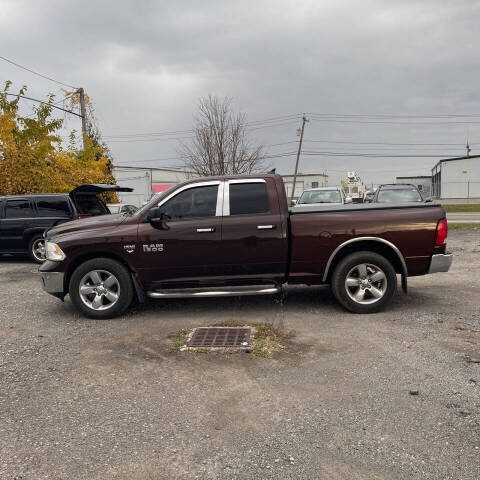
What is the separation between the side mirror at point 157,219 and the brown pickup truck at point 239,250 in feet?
0.05

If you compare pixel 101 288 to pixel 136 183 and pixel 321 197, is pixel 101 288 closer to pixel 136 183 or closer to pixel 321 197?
pixel 321 197

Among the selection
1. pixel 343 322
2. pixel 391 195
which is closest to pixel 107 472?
pixel 343 322

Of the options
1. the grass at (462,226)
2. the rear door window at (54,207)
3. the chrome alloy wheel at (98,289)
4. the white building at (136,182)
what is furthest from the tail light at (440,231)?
the white building at (136,182)

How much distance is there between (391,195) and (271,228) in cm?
1157

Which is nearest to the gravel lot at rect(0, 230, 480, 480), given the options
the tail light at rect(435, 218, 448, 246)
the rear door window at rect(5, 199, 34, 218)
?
the tail light at rect(435, 218, 448, 246)

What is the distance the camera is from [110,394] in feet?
11.8

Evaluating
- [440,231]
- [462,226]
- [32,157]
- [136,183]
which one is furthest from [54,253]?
[136,183]

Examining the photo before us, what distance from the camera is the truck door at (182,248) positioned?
5727 millimetres

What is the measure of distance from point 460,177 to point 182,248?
48.3 m

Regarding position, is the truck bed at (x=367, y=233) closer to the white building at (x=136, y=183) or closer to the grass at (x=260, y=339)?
the grass at (x=260, y=339)

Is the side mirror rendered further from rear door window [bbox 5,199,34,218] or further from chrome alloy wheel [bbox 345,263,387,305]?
rear door window [bbox 5,199,34,218]

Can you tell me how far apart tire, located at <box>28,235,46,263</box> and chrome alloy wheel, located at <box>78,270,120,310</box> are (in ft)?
20.1

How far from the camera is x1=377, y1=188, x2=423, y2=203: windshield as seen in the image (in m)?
15.7

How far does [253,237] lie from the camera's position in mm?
5727
